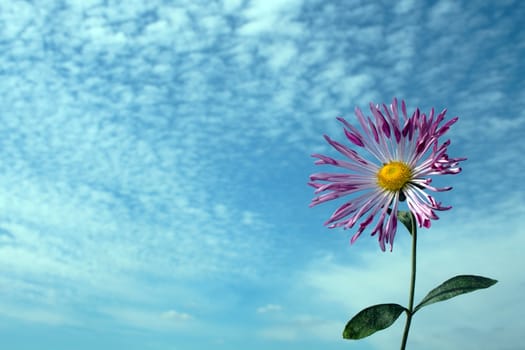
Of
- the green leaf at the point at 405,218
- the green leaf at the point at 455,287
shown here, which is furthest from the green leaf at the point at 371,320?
the green leaf at the point at 405,218

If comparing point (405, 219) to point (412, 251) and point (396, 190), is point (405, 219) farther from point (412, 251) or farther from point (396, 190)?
point (412, 251)

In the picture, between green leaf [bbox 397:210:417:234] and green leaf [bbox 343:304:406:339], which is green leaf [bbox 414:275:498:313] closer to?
green leaf [bbox 343:304:406:339]

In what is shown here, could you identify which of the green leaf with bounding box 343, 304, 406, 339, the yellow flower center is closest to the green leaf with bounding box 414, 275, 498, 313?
the green leaf with bounding box 343, 304, 406, 339

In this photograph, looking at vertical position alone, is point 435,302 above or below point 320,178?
below

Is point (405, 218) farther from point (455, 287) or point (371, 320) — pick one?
point (371, 320)

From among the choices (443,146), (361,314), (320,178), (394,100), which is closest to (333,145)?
(320,178)

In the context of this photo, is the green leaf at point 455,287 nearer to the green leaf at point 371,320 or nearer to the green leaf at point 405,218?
the green leaf at point 371,320

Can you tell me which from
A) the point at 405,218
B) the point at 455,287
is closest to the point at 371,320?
the point at 455,287
